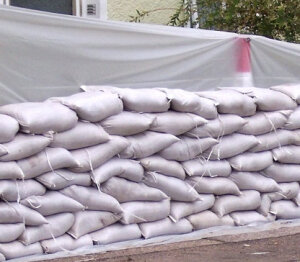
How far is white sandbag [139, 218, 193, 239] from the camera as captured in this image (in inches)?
271

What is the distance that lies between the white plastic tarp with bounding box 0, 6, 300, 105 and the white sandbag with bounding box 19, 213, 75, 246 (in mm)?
955

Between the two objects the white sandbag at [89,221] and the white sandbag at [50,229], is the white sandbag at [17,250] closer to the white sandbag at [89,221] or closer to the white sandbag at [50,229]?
the white sandbag at [50,229]

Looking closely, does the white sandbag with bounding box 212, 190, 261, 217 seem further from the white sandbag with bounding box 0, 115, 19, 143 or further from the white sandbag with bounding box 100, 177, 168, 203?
the white sandbag with bounding box 0, 115, 19, 143

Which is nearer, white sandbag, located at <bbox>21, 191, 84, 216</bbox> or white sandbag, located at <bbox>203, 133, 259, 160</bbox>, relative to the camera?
white sandbag, located at <bbox>21, 191, 84, 216</bbox>

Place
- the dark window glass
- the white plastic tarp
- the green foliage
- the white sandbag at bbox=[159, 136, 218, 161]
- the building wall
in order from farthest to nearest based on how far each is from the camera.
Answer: the building wall
the dark window glass
the green foliage
the white sandbag at bbox=[159, 136, 218, 161]
the white plastic tarp

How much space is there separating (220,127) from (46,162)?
173cm

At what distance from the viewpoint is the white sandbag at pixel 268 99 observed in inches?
295

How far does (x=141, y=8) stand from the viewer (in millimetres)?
10328

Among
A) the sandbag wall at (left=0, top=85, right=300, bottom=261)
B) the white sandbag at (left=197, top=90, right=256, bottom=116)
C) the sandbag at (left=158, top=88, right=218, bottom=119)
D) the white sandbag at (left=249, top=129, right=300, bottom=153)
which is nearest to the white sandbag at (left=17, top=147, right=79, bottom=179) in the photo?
the sandbag wall at (left=0, top=85, right=300, bottom=261)

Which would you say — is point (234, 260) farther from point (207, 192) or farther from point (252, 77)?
point (252, 77)

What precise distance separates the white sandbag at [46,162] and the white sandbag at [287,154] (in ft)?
6.97

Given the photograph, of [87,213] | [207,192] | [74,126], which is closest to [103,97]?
[74,126]

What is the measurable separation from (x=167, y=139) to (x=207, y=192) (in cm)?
68

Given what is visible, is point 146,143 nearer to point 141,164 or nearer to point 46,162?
point 141,164
